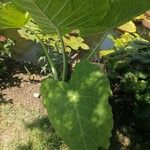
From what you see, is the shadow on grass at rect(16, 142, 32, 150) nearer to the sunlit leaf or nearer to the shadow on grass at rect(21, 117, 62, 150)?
the shadow on grass at rect(21, 117, 62, 150)

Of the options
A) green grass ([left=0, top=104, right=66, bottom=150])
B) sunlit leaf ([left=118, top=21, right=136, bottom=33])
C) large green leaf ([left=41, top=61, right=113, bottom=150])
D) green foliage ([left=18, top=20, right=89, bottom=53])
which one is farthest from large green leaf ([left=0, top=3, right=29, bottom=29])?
sunlit leaf ([left=118, top=21, right=136, bottom=33])

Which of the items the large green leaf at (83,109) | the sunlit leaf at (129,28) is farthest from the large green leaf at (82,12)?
the sunlit leaf at (129,28)

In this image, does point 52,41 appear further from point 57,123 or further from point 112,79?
point 57,123

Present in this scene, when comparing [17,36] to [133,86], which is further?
[17,36]

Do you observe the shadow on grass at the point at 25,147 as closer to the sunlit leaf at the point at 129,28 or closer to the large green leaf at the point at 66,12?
the large green leaf at the point at 66,12

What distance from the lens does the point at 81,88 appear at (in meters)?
2.71

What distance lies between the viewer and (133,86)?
3.50 meters

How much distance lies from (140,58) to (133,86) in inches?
12.4

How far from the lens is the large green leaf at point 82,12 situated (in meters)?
2.49

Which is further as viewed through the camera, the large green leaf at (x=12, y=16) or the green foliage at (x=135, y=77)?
the green foliage at (x=135, y=77)

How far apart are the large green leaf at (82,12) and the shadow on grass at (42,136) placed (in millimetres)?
990

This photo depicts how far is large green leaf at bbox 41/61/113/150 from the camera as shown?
103 inches

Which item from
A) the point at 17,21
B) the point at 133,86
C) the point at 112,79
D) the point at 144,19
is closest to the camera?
the point at 17,21

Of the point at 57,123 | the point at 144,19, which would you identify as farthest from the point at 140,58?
the point at 144,19
